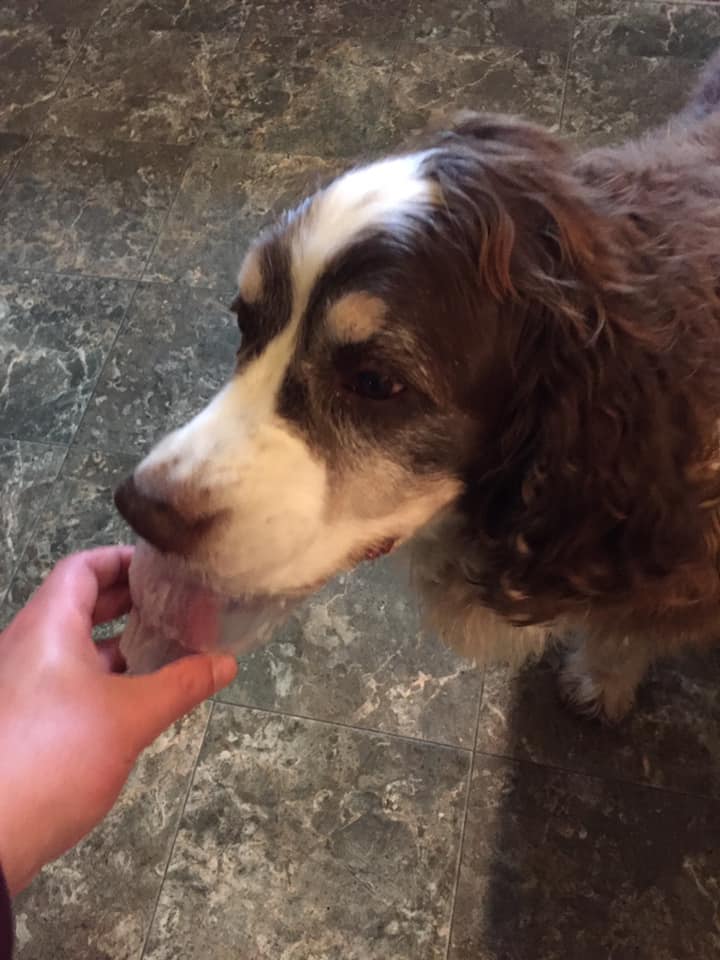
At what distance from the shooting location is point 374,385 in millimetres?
1158

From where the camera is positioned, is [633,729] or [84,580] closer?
[84,580]

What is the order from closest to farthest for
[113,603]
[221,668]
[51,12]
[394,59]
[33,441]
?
[221,668], [113,603], [33,441], [394,59], [51,12]

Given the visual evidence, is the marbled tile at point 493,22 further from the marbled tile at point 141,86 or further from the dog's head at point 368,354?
the dog's head at point 368,354

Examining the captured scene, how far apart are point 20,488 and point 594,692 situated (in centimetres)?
148

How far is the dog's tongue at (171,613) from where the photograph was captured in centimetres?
129

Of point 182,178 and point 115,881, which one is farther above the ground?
point 182,178

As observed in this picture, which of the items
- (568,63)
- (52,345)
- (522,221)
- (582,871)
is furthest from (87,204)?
(582,871)

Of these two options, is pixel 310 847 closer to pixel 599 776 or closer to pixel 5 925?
pixel 599 776

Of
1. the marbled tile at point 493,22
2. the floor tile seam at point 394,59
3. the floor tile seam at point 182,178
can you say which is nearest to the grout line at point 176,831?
the floor tile seam at point 182,178

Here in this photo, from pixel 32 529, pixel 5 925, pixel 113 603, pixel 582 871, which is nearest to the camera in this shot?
pixel 5 925

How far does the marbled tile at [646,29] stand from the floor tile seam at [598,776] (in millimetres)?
2241

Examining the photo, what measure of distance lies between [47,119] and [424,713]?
7.72ft

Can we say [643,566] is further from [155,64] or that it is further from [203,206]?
[155,64]

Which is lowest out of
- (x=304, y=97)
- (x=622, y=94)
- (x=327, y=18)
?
(x=622, y=94)
